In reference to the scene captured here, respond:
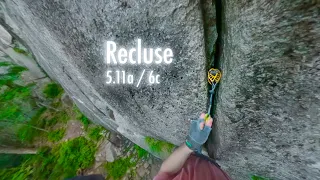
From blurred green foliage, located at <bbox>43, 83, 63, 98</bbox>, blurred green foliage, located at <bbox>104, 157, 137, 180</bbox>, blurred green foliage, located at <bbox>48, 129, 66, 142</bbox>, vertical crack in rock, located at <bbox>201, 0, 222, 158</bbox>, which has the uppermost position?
vertical crack in rock, located at <bbox>201, 0, 222, 158</bbox>

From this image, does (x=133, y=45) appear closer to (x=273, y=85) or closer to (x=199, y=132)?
(x=199, y=132)

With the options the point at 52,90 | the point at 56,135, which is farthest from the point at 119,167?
the point at 52,90

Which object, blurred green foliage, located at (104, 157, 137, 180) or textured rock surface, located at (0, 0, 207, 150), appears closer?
textured rock surface, located at (0, 0, 207, 150)

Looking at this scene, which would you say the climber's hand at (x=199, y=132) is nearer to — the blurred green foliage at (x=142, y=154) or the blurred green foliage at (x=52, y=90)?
the blurred green foliage at (x=142, y=154)

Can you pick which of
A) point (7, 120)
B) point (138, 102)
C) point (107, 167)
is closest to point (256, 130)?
point (138, 102)

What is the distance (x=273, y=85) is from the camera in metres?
1.95

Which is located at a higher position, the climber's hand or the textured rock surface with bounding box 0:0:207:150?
the textured rock surface with bounding box 0:0:207:150

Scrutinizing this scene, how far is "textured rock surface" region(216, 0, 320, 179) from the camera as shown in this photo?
1580 millimetres

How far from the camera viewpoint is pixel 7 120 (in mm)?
6234

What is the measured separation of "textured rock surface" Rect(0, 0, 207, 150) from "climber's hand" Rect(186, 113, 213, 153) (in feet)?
0.50

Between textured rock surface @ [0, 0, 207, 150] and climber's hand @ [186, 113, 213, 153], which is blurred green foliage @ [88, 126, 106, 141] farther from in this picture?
climber's hand @ [186, 113, 213, 153]

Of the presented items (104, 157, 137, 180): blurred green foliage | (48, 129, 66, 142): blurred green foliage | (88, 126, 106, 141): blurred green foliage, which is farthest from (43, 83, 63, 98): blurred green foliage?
(104, 157, 137, 180): blurred green foliage

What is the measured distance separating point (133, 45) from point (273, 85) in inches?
55.3

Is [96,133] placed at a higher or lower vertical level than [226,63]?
lower
